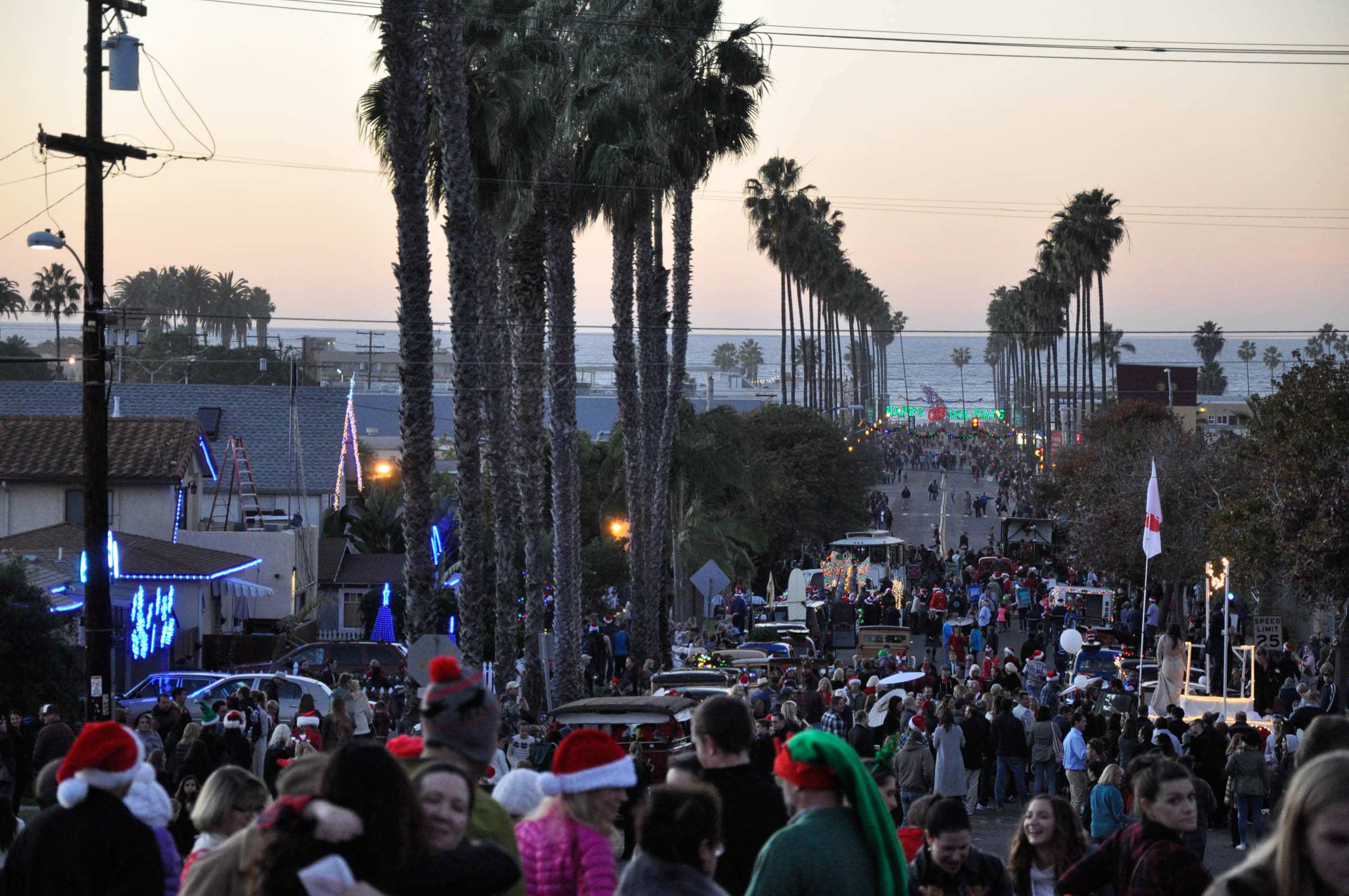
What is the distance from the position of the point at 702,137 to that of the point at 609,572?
44.3 ft

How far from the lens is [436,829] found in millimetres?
4520

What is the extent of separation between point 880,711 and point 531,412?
10097 mm

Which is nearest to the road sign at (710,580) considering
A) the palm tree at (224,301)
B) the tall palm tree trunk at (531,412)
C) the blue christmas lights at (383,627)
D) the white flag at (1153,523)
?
the tall palm tree trunk at (531,412)

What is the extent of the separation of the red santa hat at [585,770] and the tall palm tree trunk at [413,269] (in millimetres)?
12988

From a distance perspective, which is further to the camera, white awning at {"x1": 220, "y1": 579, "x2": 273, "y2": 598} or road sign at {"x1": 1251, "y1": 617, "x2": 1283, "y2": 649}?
white awning at {"x1": 220, "y1": 579, "x2": 273, "y2": 598}

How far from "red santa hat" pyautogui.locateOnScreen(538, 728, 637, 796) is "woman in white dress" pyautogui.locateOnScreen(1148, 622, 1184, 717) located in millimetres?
18471

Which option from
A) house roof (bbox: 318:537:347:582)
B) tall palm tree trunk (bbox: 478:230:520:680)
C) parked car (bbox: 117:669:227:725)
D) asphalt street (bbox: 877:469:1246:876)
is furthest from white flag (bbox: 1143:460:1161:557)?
house roof (bbox: 318:537:347:582)

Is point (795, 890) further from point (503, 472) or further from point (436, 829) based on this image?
point (503, 472)

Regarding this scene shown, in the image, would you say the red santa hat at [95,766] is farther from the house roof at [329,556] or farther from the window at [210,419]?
the window at [210,419]

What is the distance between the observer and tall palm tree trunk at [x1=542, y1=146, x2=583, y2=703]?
90.0 ft

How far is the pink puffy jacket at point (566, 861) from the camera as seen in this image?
530cm

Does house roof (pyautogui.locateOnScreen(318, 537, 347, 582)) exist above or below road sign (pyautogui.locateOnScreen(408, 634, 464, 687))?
below

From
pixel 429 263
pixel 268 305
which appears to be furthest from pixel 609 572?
pixel 268 305

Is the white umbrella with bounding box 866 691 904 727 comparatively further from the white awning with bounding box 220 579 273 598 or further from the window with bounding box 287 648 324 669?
the white awning with bounding box 220 579 273 598
